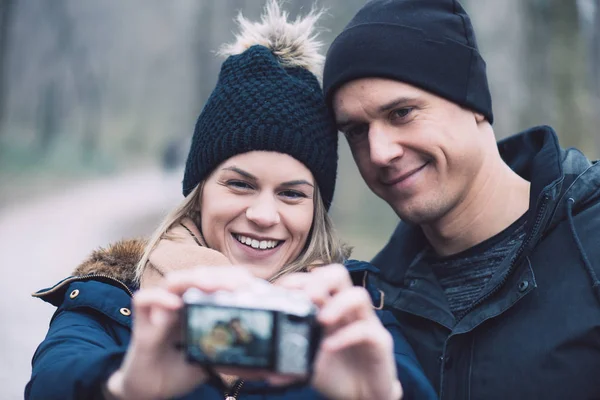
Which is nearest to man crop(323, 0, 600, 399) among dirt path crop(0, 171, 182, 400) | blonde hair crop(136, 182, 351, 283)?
blonde hair crop(136, 182, 351, 283)

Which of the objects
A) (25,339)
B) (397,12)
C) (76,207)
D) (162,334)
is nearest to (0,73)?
(76,207)

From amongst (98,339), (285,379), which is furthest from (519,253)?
(98,339)

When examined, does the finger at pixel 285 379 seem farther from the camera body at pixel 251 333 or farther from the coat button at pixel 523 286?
the coat button at pixel 523 286

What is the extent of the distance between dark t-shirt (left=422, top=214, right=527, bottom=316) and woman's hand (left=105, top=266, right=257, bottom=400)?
1.37 metres

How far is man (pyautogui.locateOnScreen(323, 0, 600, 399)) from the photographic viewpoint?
2.21 m

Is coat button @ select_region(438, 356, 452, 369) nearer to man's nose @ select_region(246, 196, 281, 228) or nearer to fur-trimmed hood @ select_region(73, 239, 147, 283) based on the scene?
man's nose @ select_region(246, 196, 281, 228)

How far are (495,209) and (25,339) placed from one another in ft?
14.2

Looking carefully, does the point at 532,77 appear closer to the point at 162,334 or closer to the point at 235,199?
the point at 235,199

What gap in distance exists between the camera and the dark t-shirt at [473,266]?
2.48m

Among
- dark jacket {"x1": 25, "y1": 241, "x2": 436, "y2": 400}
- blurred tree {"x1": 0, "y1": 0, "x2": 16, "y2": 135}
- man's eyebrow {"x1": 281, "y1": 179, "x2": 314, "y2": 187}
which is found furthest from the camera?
blurred tree {"x1": 0, "y1": 0, "x2": 16, "y2": 135}

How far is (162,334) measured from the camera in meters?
1.32

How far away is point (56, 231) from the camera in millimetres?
7273

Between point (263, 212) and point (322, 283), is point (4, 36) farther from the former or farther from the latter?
point (322, 283)

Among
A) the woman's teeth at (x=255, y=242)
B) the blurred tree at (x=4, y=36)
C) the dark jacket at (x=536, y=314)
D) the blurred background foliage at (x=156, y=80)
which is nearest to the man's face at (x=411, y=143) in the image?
the dark jacket at (x=536, y=314)
